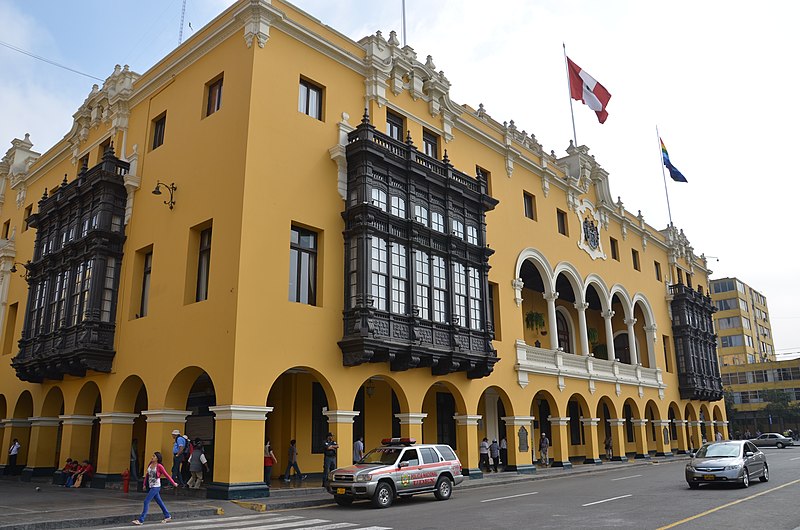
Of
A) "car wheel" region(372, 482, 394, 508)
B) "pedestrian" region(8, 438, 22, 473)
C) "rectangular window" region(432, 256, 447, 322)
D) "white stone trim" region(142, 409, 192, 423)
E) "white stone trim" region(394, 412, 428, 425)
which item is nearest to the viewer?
"car wheel" region(372, 482, 394, 508)

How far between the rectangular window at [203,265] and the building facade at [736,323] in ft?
276

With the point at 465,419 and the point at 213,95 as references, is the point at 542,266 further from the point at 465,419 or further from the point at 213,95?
the point at 213,95

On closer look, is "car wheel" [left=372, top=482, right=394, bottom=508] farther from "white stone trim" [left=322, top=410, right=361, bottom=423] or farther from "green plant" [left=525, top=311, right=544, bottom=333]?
"green plant" [left=525, top=311, right=544, bottom=333]

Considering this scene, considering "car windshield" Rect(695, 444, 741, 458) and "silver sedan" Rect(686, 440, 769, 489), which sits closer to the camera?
"silver sedan" Rect(686, 440, 769, 489)

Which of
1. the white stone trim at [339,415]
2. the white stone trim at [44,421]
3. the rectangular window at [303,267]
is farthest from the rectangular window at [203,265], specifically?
the white stone trim at [44,421]

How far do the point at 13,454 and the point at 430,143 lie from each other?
22082 mm

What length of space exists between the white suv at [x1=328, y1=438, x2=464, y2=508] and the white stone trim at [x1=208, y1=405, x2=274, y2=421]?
263 centimetres

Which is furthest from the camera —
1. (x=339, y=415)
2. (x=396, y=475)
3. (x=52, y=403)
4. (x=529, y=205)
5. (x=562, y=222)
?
(x=562, y=222)

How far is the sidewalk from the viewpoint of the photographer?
1334 centimetres

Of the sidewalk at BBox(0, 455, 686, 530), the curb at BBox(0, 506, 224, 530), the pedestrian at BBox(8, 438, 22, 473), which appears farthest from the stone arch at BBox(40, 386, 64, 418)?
the curb at BBox(0, 506, 224, 530)

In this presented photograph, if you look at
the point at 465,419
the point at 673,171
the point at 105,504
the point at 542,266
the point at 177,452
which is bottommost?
the point at 105,504

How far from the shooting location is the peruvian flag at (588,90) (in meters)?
33.7

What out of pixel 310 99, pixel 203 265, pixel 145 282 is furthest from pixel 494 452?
pixel 310 99

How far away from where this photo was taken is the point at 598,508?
15.1m
